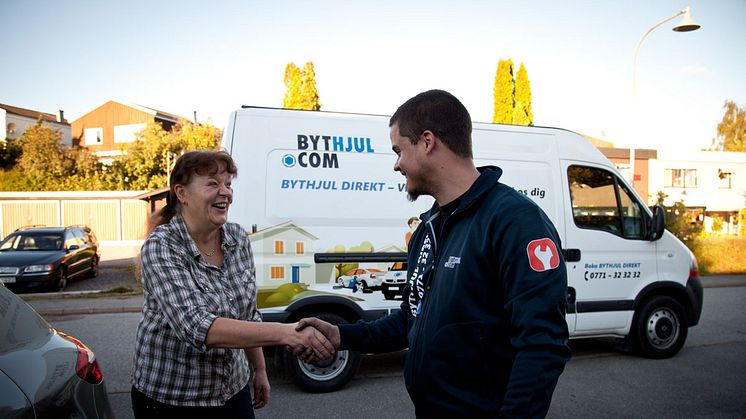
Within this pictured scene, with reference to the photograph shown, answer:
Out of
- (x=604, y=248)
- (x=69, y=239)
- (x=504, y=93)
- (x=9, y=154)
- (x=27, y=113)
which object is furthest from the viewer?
(x=27, y=113)

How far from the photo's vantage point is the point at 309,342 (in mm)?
2260

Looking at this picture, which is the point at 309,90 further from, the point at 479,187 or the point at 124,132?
the point at 479,187

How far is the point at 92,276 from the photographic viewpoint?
15398 mm

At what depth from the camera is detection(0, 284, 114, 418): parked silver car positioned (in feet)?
6.01

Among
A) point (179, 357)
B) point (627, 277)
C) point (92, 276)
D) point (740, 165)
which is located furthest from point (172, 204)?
point (740, 165)

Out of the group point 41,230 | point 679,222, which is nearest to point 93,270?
point 41,230

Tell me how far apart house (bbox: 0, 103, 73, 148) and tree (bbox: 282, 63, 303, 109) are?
67.7 ft

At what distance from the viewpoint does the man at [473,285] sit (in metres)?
1.54

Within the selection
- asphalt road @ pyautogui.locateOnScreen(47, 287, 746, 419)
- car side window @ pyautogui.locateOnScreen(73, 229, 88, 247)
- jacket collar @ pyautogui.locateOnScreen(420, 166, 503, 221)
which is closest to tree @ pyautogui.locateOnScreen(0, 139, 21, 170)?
car side window @ pyautogui.locateOnScreen(73, 229, 88, 247)

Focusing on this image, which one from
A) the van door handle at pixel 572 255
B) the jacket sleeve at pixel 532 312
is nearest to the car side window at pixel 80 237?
the van door handle at pixel 572 255

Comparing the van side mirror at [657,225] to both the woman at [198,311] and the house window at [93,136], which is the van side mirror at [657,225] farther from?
the house window at [93,136]

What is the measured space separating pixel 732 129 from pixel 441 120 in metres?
67.8

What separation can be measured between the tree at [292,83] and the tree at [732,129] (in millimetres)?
51258

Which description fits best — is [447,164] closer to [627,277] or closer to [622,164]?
[627,277]
